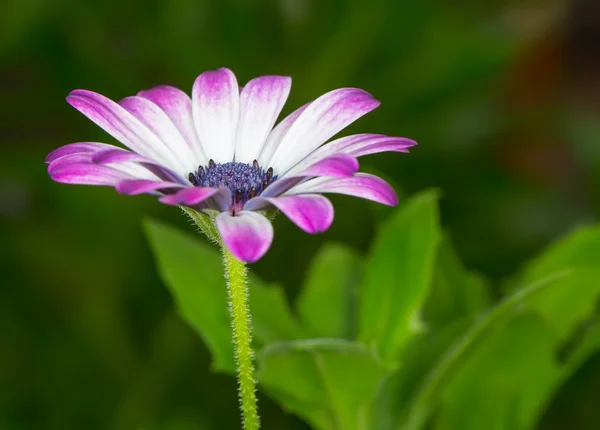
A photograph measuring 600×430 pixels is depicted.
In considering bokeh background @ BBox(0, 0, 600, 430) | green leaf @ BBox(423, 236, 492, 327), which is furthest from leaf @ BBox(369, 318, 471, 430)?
bokeh background @ BBox(0, 0, 600, 430)

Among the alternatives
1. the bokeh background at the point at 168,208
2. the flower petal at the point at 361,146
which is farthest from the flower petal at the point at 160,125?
the bokeh background at the point at 168,208

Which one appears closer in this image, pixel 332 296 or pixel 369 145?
pixel 369 145

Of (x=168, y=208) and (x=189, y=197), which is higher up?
(x=168, y=208)

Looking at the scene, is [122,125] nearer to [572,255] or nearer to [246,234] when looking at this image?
[246,234]

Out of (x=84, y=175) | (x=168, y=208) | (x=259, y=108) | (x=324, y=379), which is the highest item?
(x=168, y=208)

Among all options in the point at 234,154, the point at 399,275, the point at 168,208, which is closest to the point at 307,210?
the point at 234,154

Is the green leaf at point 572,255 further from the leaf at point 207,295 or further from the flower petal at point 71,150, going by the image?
the flower petal at point 71,150

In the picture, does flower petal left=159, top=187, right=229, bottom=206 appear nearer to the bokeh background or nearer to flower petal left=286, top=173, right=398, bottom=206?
flower petal left=286, top=173, right=398, bottom=206
